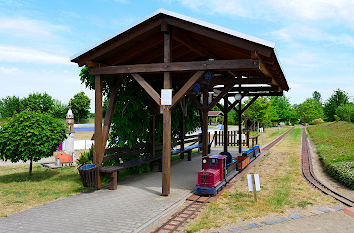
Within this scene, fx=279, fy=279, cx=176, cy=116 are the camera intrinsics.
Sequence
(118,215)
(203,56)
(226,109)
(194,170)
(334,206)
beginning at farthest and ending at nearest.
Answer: (226,109) < (194,170) < (203,56) < (334,206) < (118,215)

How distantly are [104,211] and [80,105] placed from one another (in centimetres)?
7256

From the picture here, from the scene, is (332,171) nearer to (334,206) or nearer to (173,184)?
(334,206)

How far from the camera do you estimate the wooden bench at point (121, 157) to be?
28.5 ft

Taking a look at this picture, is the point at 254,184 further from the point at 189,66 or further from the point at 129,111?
the point at 129,111

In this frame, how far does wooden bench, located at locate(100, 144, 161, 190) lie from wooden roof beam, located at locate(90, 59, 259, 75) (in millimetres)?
2767

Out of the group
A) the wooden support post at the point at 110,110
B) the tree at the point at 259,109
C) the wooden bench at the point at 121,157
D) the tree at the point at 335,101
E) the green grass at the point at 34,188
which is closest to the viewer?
the green grass at the point at 34,188

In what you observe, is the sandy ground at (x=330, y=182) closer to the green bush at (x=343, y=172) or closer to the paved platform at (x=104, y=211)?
the green bush at (x=343, y=172)

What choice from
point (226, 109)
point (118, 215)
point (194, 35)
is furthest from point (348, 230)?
point (226, 109)

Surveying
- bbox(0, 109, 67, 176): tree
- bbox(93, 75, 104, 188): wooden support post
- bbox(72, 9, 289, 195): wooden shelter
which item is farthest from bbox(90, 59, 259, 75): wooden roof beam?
bbox(0, 109, 67, 176): tree

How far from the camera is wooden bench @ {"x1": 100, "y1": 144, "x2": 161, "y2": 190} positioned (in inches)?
342

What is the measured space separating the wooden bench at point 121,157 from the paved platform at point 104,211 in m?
0.48

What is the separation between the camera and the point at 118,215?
6.30m

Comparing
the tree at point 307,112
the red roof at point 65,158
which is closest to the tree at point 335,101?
the tree at point 307,112

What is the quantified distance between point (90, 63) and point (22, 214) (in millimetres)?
4803
